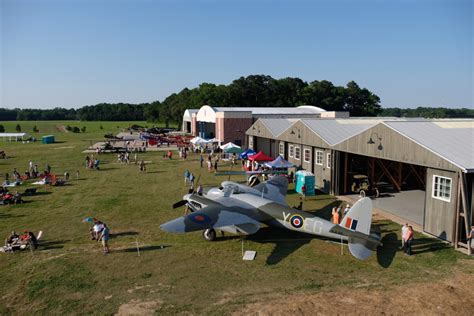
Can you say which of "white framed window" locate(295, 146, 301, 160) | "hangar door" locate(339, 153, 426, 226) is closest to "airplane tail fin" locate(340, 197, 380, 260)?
"hangar door" locate(339, 153, 426, 226)

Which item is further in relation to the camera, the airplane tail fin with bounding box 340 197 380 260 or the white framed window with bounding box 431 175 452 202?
the white framed window with bounding box 431 175 452 202

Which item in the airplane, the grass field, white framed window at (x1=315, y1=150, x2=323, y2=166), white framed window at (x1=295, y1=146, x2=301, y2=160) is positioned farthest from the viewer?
white framed window at (x1=295, y1=146, x2=301, y2=160)

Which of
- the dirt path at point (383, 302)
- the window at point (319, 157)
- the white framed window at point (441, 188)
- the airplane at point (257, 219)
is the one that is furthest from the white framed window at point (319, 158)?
the dirt path at point (383, 302)

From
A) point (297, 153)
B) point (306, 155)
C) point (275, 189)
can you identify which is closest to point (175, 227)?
point (275, 189)

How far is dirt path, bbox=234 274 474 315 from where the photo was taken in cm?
1020

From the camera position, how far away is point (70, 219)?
773 inches

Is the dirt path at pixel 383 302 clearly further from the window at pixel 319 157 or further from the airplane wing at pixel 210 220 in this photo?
the window at pixel 319 157

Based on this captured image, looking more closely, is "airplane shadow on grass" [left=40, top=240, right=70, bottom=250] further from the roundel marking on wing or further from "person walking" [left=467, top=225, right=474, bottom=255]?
"person walking" [left=467, top=225, right=474, bottom=255]

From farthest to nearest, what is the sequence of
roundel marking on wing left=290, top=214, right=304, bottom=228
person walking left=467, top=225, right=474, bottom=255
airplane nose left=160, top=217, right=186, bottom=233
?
1. roundel marking on wing left=290, top=214, right=304, bottom=228
2. person walking left=467, top=225, right=474, bottom=255
3. airplane nose left=160, top=217, right=186, bottom=233

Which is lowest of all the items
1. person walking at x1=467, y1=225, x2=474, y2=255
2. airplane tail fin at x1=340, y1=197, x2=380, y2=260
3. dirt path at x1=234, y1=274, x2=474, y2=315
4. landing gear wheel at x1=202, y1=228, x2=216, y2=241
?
dirt path at x1=234, y1=274, x2=474, y2=315

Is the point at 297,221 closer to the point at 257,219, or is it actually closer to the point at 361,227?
the point at 257,219

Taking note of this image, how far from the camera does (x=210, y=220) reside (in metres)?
14.6

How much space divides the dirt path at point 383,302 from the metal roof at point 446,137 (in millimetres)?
5320

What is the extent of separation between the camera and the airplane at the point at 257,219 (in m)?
13.4
